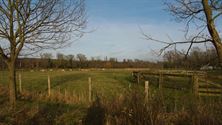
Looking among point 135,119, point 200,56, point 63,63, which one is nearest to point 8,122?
point 135,119

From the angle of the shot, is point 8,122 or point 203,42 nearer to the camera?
point 8,122

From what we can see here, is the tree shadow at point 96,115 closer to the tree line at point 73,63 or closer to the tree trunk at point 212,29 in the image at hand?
the tree trunk at point 212,29

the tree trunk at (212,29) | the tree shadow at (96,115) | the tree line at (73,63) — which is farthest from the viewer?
the tree line at (73,63)

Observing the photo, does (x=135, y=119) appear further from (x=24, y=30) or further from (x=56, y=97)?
(x=56, y=97)

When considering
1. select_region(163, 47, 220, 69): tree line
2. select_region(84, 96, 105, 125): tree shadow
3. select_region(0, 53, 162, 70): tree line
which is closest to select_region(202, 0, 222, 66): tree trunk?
select_region(163, 47, 220, 69): tree line

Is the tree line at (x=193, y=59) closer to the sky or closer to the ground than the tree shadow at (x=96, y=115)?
closer to the sky

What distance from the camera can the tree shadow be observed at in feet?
28.8

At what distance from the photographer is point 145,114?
6711 mm

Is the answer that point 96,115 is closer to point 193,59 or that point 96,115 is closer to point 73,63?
point 193,59

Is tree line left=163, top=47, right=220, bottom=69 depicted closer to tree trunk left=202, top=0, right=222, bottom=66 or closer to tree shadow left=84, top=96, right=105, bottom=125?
tree trunk left=202, top=0, right=222, bottom=66

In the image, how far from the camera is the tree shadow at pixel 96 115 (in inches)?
345

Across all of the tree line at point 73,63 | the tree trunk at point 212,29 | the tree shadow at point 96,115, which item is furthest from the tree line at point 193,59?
the tree line at point 73,63

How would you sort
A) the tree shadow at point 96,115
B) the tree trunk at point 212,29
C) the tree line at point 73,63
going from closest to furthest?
1. the tree shadow at point 96,115
2. the tree trunk at point 212,29
3. the tree line at point 73,63

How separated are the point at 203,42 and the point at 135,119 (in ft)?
19.9
